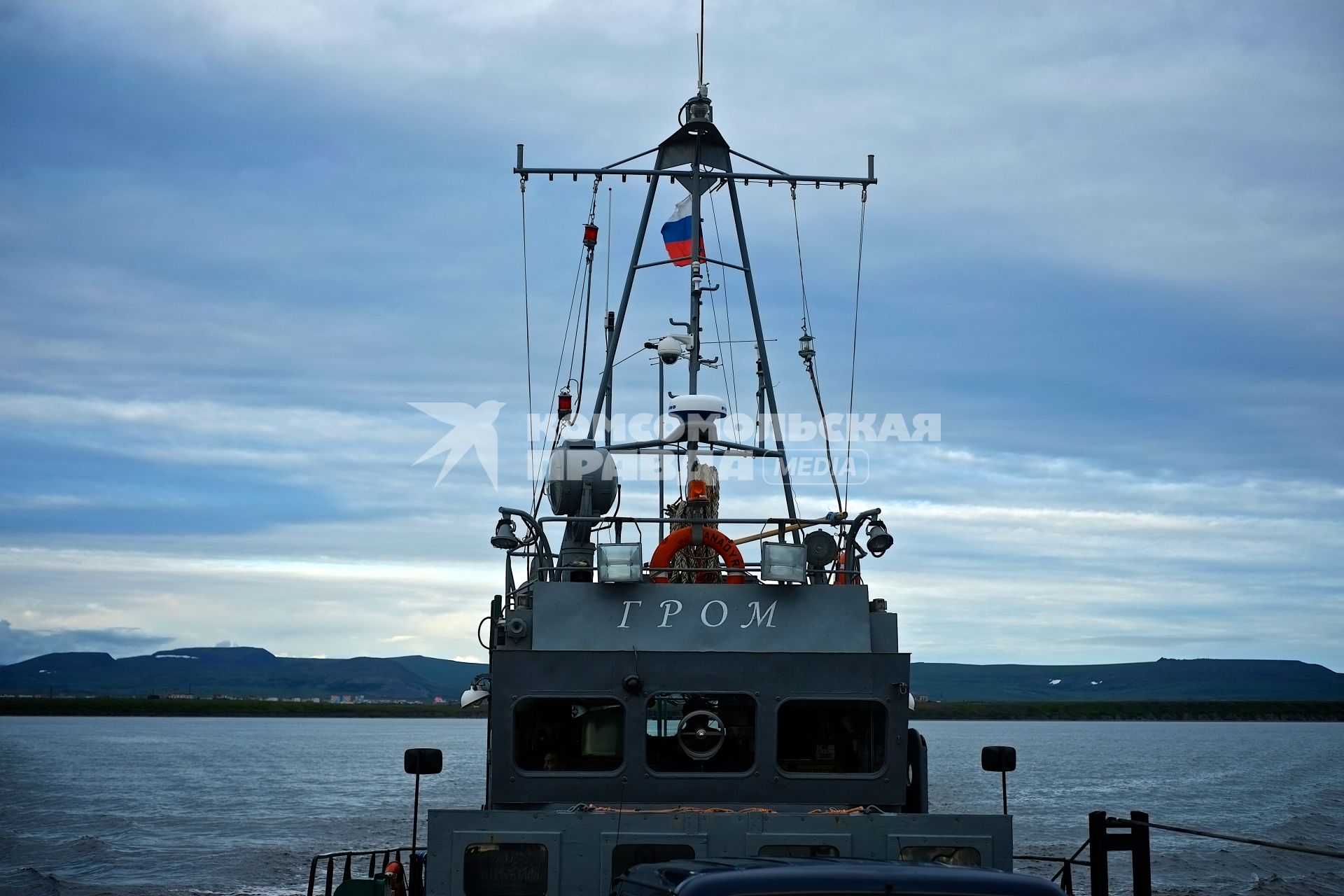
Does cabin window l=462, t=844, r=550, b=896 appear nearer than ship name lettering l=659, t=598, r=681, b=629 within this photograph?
Yes

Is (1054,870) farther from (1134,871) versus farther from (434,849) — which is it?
(434,849)

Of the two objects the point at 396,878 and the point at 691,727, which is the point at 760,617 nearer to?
the point at 691,727

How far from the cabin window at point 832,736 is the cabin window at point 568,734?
4.71 ft

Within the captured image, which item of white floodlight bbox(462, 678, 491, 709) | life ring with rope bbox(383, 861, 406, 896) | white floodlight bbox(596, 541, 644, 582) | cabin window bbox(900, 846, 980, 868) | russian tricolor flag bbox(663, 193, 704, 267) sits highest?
russian tricolor flag bbox(663, 193, 704, 267)

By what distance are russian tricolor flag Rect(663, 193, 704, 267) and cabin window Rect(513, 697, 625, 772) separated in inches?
265

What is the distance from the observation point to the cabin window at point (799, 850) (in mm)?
8873

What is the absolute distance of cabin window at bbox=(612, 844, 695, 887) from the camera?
8.88 metres

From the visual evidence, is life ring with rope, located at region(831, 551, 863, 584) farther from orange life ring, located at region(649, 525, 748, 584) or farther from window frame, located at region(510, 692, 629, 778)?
window frame, located at region(510, 692, 629, 778)

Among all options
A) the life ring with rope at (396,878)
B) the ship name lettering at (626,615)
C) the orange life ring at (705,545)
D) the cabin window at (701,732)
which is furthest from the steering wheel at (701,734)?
the life ring with rope at (396,878)

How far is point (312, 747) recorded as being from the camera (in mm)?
103062

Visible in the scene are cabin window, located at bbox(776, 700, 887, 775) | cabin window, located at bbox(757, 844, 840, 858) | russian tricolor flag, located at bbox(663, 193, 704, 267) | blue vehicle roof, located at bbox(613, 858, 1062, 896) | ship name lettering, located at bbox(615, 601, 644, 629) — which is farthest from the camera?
russian tricolor flag, located at bbox(663, 193, 704, 267)

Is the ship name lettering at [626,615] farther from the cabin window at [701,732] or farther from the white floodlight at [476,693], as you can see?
the white floodlight at [476,693]

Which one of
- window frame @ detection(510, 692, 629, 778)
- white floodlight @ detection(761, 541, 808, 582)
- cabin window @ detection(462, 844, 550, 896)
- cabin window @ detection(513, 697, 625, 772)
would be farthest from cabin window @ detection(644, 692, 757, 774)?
cabin window @ detection(462, 844, 550, 896)

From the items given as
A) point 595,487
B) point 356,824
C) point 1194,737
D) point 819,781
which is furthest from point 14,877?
point 1194,737
